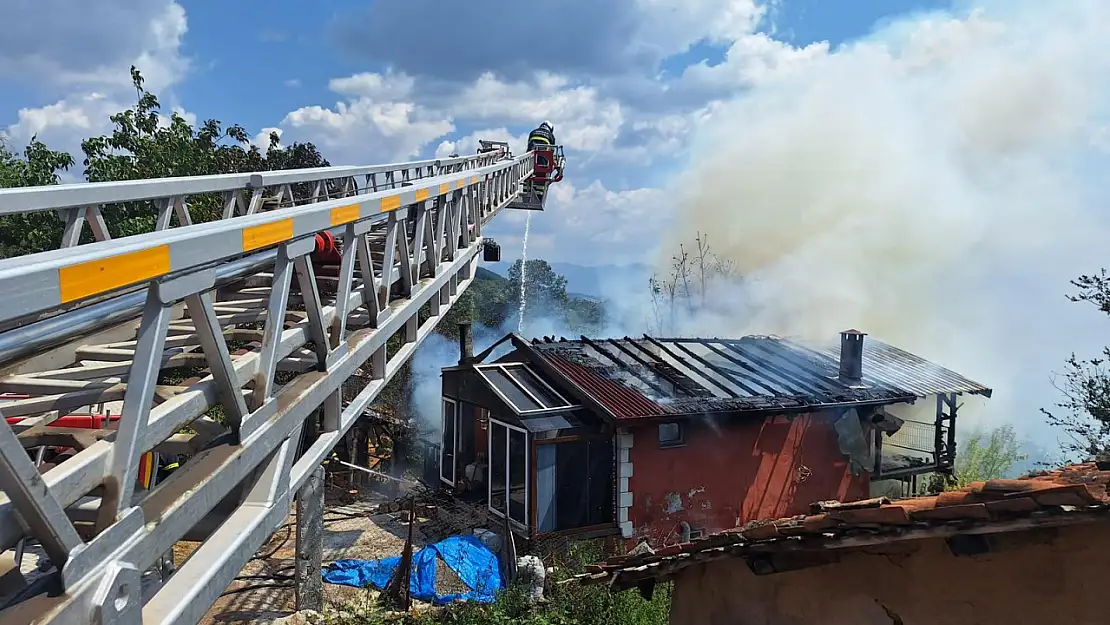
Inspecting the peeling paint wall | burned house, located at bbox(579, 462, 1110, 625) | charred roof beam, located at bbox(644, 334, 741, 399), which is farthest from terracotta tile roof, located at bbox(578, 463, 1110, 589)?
charred roof beam, located at bbox(644, 334, 741, 399)

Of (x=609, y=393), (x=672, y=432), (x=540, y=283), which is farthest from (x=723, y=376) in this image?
(x=540, y=283)

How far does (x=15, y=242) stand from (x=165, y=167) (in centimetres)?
303

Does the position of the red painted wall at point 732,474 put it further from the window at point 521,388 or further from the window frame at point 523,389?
the window at point 521,388

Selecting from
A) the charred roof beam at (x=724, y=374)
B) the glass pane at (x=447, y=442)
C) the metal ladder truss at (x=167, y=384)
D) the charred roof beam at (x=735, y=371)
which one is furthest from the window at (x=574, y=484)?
the metal ladder truss at (x=167, y=384)

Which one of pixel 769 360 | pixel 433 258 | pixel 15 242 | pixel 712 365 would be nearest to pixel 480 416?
pixel 712 365

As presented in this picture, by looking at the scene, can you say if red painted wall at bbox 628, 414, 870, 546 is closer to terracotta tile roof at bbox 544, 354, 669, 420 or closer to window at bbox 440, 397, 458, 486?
terracotta tile roof at bbox 544, 354, 669, 420

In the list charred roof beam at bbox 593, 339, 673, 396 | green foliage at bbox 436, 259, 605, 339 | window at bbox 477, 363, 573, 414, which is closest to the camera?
window at bbox 477, 363, 573, 414

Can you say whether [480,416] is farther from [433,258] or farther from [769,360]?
[433,258]

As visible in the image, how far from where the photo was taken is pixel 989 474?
17312 millimetres

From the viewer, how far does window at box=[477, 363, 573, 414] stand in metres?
11.6

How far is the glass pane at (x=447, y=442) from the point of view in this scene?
14734 mm

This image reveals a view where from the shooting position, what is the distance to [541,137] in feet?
67.1

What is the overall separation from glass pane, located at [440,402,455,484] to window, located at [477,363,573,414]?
2.36 m

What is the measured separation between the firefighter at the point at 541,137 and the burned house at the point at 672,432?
6986 millimetres
